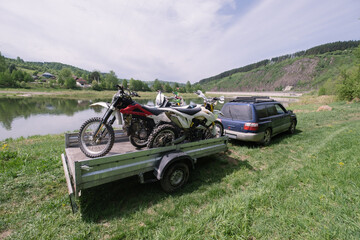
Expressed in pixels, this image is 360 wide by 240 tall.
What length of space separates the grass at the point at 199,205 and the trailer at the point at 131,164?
0.34 m

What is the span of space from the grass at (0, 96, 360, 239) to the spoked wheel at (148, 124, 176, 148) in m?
0.90

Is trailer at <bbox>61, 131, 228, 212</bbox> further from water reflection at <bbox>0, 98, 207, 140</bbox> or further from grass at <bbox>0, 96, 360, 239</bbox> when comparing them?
water reflection at <bbox>0, 98, 207, 140</bbox>

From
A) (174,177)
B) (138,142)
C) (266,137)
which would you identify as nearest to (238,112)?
(266,137)

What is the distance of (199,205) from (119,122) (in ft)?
7.30

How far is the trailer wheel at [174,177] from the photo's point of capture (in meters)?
3.01

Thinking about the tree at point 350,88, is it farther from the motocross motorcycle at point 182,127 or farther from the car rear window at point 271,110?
the motocross motorcycle at point 182,127

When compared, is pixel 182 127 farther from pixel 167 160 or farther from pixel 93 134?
pixel 93 134

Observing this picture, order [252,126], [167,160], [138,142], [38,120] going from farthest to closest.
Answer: [38,120]
[252,126]
[138,142]
[167,160]

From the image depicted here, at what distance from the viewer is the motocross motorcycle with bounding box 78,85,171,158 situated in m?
3.21

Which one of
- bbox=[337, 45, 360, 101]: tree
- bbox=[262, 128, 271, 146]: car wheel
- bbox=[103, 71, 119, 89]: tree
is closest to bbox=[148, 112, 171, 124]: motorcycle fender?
bbox=[262, 128, 271, 146]: car wheel

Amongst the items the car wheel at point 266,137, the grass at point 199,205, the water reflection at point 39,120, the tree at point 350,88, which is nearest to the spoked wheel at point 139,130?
the grass at point 199,205

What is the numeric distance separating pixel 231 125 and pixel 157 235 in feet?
15.0

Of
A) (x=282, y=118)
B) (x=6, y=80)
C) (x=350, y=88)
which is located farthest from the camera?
(x=6, y=80)

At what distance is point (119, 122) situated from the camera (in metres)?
3.36
